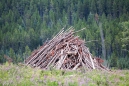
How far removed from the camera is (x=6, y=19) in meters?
98.2

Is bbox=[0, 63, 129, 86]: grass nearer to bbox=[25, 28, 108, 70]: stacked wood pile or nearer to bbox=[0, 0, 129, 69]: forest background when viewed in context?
bbox=[25, 28, 108, 70]: stacked wood pile

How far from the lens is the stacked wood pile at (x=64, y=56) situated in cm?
1315

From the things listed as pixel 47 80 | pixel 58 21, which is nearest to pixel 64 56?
pixel 47 80

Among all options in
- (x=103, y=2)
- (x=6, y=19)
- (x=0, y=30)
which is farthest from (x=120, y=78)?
(x=103, y=2)

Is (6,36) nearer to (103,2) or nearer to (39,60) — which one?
(103,2)

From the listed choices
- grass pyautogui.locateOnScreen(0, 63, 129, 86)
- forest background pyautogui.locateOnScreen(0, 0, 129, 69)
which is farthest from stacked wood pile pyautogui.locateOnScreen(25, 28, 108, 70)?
forest background pyautogui.locateOnScreen(0, 0, 129, 69)

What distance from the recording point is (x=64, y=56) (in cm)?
1338

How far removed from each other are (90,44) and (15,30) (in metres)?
27.0

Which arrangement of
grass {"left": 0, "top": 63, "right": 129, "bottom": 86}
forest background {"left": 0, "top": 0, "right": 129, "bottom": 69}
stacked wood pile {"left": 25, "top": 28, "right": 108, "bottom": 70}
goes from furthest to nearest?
forest background {"left": 0, "top": 0, "right": 129, "bottom": 69} < stacked wood pile {"left": 25, "top": 28, "right": 108, "bottom": 70} < grass {"left": 0, "top": 63, "right": 129, "bottom": 86}

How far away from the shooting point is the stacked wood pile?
1315 centimetres

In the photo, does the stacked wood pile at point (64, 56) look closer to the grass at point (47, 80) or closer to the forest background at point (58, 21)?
the grass at point (47, 80)

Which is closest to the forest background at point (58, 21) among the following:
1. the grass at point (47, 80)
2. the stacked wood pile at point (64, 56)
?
the stacked wood pile at point (64, 56)

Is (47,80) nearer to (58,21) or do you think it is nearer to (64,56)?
(64,56)

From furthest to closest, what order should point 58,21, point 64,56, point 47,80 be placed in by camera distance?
1. point 58,21
2. point 64,56
3. point 47,80
